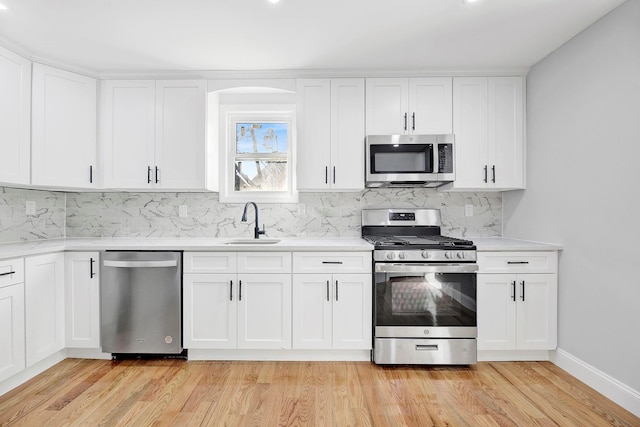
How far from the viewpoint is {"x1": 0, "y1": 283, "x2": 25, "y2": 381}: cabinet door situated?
2.13m

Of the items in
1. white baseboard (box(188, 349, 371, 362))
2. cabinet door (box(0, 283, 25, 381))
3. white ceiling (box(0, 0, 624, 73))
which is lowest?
white baseboard (box(188, 349, 371, 362))

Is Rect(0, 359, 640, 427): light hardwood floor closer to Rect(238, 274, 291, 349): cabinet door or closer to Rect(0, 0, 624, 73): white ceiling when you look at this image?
Rect(238, 274, 291, 349): cabinet door

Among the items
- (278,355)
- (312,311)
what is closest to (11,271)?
(278,355)

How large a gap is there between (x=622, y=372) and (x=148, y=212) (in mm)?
3894

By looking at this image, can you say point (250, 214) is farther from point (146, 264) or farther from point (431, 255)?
point (431, 255)

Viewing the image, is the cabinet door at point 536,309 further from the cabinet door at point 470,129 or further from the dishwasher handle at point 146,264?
the dishwasher handle at point 146,264

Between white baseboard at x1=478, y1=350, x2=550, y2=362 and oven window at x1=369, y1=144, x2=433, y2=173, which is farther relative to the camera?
oven window at x1=369, y1=144, x2=433, y2=173

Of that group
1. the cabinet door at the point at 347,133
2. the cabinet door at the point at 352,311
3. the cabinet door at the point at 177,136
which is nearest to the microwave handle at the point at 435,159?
the cabinet door at the point at 347,133

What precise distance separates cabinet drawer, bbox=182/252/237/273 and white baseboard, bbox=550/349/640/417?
2.62m

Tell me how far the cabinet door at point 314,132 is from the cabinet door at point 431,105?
75 cm

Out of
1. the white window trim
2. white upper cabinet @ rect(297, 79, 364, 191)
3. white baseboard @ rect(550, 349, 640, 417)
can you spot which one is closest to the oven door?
white baseboard @ rect(550, 349, 640, 417)

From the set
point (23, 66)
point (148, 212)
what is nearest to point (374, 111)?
point (148, 212)

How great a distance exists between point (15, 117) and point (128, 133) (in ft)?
2.42

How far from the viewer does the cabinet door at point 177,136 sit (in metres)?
2.93
